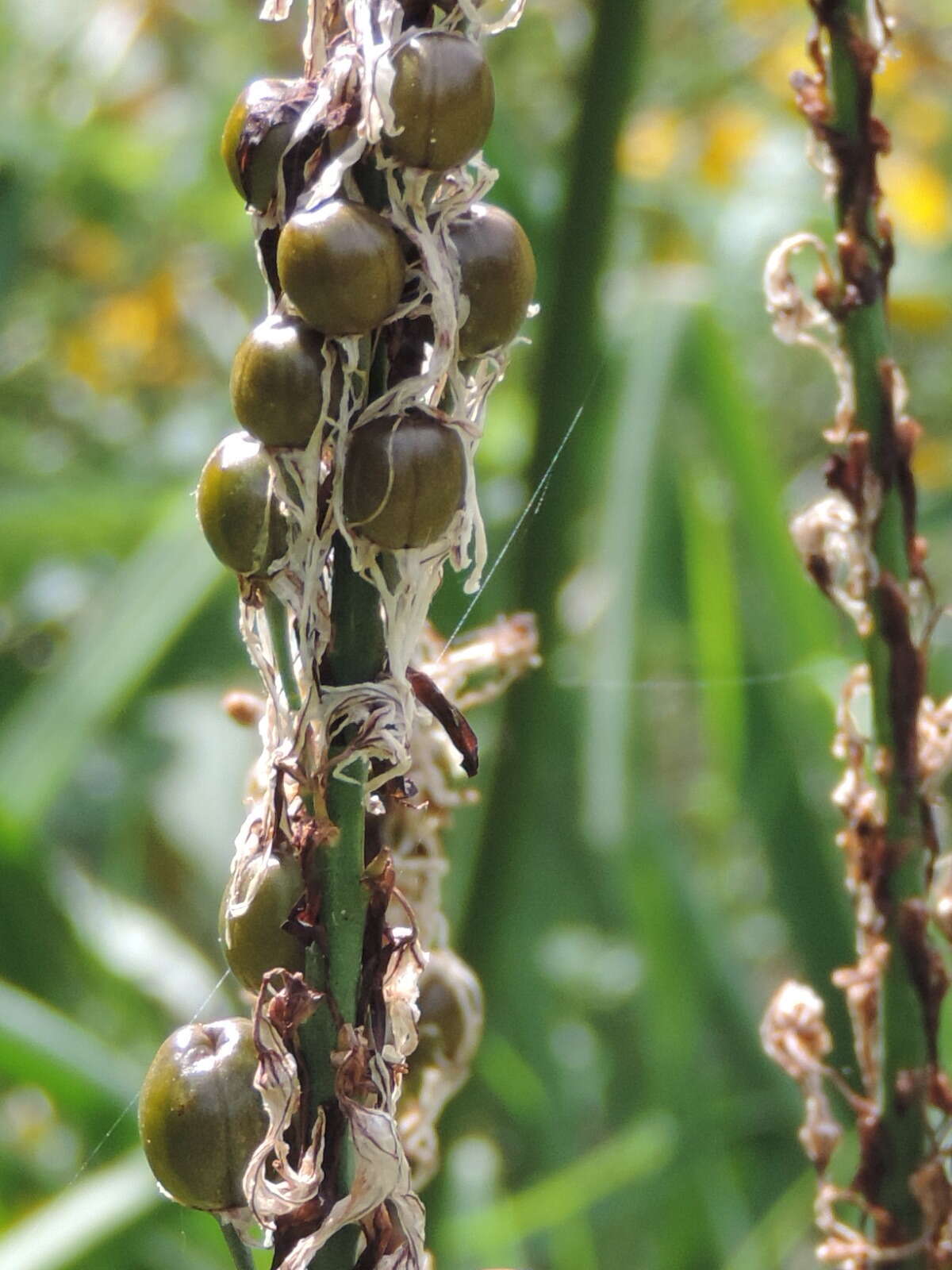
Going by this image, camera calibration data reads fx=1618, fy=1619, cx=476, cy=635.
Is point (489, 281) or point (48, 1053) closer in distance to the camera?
point (489, 281)

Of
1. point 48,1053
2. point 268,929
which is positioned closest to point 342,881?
point 268,929

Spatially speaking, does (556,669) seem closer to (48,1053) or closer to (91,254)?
(48,1053)

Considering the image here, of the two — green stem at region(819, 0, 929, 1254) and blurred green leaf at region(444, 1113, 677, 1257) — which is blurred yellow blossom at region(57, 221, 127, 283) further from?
green stem at region(819, 0, 929, 1254)

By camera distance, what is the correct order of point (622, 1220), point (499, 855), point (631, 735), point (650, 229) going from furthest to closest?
point (650, 229) < point (622, 1220) < point (631, 735) < point (499, 855)

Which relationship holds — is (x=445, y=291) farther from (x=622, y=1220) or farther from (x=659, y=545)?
(x=622, y=1220)

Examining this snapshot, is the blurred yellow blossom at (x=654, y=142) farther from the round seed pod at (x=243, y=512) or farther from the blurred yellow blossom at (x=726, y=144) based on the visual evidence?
the round seed pod at (x=243, y=512)

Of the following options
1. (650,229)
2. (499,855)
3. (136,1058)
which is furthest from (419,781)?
(650,229)
